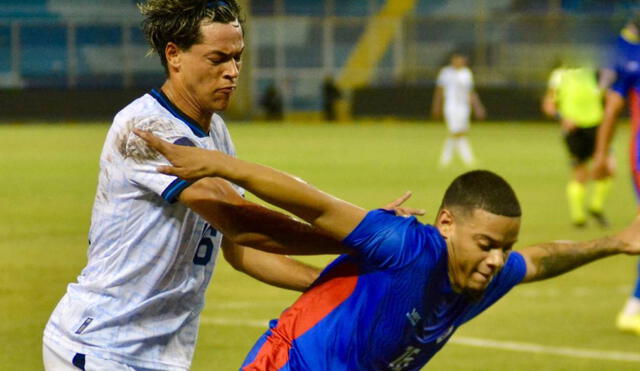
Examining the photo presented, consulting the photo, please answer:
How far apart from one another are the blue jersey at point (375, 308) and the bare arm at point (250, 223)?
0.15 meters

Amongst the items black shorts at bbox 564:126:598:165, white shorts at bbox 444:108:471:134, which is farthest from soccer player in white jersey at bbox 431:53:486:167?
black shorts at bbox 564:126:598:165

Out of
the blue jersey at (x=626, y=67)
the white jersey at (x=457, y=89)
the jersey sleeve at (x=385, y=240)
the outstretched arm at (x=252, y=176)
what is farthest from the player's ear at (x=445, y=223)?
the white jersey at (x=457, y=89)

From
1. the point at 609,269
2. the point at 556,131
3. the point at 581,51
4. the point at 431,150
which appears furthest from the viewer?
the point at 581,51

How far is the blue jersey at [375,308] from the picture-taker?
407 cm

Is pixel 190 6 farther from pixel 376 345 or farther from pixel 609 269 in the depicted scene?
pixel 609 269

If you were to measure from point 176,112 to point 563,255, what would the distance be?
1.62m

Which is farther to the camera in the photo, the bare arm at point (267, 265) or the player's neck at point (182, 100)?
the bare arm at point (267, 265)

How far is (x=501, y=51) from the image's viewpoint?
50500 mm

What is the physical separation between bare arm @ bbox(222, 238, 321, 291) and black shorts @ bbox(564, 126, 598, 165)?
13288mm

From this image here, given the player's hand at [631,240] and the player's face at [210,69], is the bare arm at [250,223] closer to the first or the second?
the player's face at [210,69]

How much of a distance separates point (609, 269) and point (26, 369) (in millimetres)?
7003

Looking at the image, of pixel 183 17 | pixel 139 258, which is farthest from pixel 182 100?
pixel 139 258

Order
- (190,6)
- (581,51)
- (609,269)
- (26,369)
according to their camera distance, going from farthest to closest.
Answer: (581,51)
(609,269)
(26,369)
(190,6)

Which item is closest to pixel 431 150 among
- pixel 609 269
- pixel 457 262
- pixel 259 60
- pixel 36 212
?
pixel 36 212
